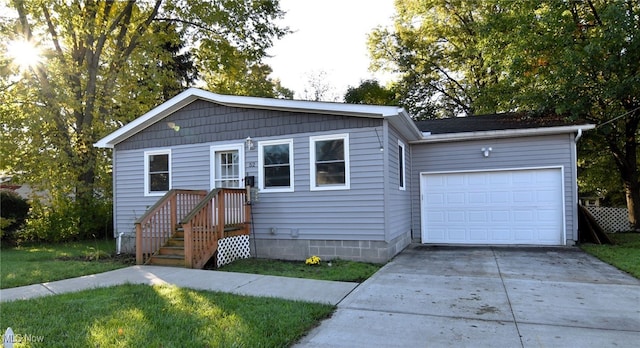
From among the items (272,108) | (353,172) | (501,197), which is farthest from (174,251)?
(501,197)

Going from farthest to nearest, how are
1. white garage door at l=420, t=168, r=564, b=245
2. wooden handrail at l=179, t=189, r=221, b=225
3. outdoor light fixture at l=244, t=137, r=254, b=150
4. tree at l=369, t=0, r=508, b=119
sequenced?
tree at l=369, t=0, r=508, b=119, white garage door at l=420, t=168, r=564, b=245, outdoor light fixture at l=244, t=137, r=254, b=150, wooden handrail at l=179, t=189, r=221, b=225

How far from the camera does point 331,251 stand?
25.6ft

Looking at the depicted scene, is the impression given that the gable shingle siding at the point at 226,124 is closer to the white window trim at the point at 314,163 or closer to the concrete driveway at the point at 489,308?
the white window trim at the point at 314,163

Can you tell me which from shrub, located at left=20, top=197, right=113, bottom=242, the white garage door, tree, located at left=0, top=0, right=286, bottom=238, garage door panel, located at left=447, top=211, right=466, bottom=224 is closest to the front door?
the white garage door

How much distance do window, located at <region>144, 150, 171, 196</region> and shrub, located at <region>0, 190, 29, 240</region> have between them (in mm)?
5389

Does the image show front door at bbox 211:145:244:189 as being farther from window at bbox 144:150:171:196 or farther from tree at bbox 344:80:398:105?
tree at bbox 344:80:398:105

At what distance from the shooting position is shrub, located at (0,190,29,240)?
38.5ft

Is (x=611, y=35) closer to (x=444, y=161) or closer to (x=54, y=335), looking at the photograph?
(x=444, y=161)

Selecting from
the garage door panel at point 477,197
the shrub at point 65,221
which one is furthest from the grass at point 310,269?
the shrub at point 65,221

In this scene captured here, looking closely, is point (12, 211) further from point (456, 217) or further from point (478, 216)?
point (478, 216)

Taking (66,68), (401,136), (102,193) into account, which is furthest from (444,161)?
(66,68)

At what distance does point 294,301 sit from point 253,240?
4056mm

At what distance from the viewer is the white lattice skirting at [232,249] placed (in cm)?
752

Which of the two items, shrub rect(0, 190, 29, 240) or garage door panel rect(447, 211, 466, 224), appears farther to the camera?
shrub rect(0, 190, 29, 240)
